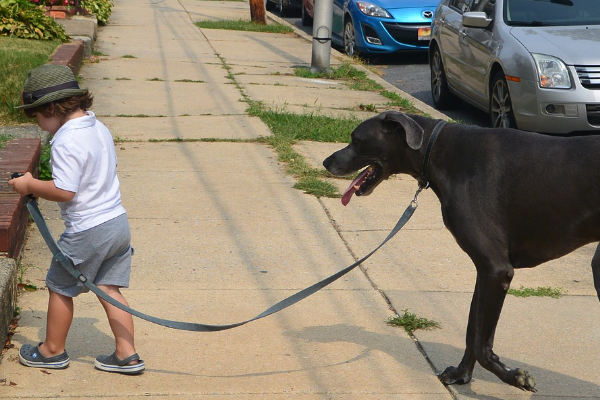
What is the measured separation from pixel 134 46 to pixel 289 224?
9.49m

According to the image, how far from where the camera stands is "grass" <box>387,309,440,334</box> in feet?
15.1

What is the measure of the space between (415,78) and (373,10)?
4.84ft

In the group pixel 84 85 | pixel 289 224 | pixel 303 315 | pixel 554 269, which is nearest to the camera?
pixel 303 315

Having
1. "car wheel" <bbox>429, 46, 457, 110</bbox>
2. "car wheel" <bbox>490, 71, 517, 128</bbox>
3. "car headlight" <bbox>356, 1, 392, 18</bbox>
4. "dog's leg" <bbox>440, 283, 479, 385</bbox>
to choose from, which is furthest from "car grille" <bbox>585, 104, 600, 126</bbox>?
"car headlight" <bbox>356, 1, 392, 18</bbox>

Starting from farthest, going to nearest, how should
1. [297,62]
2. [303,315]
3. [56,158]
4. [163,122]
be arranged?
[297,62], [163,122], [303,315], [56,158]

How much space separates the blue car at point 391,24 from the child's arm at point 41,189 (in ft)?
36.0

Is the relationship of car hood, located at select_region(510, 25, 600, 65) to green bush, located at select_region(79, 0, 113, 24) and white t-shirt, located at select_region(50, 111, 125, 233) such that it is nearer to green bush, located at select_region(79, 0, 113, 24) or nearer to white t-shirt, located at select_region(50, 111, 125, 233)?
white t-shirt, located at select_region(50, 111, 125, 233)

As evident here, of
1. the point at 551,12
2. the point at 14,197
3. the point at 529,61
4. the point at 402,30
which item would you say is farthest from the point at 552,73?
the point at 402,30

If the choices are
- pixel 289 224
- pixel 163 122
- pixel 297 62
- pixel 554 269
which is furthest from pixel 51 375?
pixel 297 62

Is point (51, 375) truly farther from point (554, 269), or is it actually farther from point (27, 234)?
point (554, 269)

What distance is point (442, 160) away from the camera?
3.96m

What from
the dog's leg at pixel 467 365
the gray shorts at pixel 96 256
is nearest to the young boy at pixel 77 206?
the gray shorts at pixel 96 256

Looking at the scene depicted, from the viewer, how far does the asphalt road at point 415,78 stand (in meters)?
10.8

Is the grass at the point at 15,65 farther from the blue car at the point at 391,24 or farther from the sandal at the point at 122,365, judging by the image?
the blue car at the point at 391,24
